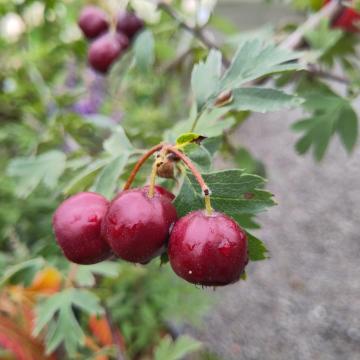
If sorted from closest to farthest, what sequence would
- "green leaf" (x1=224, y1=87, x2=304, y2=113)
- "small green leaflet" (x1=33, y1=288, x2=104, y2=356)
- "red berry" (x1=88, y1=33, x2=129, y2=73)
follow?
"green leaf" (x1=224, y1=87, x2=304, y2=113) < "small green leaflet" (x1=33, y1=288, x2=104, y2=356) < "red berry" (x1=88, y1=33, x2=129, y2=73)

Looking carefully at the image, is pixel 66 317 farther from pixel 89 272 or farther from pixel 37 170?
pixel 37 170

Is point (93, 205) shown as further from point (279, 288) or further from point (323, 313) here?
point (279, 288)

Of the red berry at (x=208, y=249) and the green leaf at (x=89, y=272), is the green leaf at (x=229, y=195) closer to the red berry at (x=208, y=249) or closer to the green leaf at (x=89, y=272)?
the red berry at (x=208, y=249)

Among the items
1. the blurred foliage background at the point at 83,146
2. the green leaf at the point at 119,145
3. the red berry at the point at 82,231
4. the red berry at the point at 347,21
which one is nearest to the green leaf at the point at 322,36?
the blurred foliage background at the point at 83,146

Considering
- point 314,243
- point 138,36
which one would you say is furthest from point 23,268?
point 314,243

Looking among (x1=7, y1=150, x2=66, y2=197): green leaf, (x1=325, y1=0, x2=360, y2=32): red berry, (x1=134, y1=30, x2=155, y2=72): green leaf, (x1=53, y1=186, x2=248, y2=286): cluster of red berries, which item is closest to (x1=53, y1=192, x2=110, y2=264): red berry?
(x1=53, y1=186, x2=248, y2=286): cluster of red berries

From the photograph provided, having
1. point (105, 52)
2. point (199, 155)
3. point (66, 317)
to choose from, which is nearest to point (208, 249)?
point (199, 155)

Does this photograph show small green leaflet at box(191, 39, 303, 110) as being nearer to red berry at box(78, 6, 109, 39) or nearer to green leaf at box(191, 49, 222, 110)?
green leaf at box(191, 49, 222, 110)
